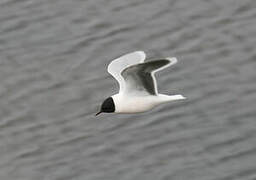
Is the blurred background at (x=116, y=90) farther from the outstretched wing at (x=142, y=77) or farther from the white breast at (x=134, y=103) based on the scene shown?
the outstretched wing at (x=142, y=77)

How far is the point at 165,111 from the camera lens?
808 inches

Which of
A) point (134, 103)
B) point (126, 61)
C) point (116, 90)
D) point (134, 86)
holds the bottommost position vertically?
point (134, 103)

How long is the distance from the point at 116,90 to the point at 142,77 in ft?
18.2

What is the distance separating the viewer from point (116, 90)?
2098cm

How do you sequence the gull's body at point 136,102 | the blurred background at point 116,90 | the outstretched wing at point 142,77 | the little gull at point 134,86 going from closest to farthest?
the outstretched wing at point 142,77 < the little gull at point 134,86 < the gull's body at point 136,102 < the blurred background at point 116,90

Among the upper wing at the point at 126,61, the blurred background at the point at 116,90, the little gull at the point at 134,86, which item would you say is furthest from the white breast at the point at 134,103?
the blurred background at the point at 116,90

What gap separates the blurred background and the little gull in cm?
347

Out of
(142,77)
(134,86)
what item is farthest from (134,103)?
(142,77)

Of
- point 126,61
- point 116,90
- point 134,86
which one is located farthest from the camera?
point 116,90

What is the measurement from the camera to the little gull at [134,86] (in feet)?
49.9

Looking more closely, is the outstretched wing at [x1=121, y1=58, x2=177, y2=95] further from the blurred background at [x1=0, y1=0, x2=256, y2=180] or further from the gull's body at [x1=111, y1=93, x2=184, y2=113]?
the blurred background at [x1=0, y1=0, x2=256, y2=180]

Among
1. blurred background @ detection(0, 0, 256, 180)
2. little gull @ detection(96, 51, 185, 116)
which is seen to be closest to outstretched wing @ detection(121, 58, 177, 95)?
little gull @ detection(96, 51, 185, 116)

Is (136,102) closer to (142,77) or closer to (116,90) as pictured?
(142,77)

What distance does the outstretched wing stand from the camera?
14789mm
